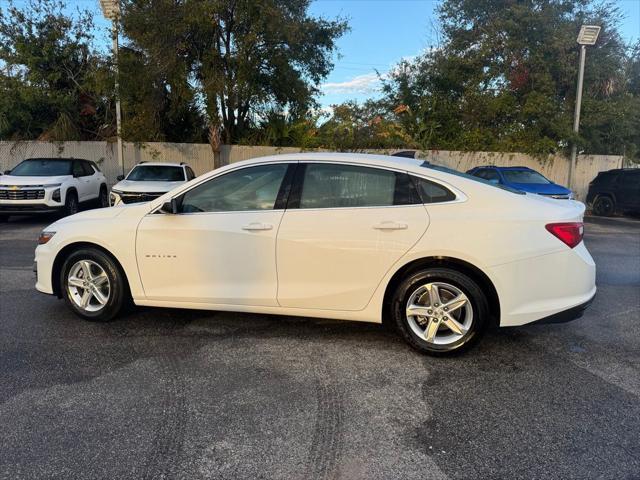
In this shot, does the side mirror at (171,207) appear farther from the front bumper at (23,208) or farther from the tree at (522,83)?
the tree at (522,83)

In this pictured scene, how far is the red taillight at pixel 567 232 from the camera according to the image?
12.8 feet

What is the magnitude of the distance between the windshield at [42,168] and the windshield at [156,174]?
6.78 feet

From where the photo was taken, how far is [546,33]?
19.9 meters

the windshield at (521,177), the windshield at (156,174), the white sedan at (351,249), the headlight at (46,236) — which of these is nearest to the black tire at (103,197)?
the windshield at (156,174)

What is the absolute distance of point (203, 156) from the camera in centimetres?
2020

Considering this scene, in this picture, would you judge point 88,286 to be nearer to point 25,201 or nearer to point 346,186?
point 346,186

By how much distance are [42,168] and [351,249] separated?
38.9ft

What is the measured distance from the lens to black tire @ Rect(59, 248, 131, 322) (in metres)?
4.72

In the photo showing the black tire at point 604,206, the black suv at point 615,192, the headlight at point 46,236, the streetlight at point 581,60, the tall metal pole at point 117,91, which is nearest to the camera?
the headlight at point 46,236

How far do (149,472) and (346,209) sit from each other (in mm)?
2427

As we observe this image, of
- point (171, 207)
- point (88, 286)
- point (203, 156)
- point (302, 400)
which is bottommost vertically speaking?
point (302, 400)

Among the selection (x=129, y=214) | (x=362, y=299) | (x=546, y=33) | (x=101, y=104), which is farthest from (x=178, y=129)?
(x=362, y=299)

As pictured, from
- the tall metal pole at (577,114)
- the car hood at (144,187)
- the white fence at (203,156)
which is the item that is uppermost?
the tall metal pole at (577,114)

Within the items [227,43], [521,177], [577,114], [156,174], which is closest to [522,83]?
[577,114]
